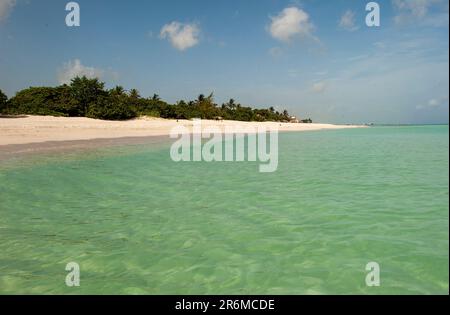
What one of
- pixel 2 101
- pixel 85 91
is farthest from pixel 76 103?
pixel 2 101

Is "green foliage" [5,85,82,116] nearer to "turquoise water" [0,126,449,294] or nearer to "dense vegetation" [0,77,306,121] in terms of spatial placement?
"dense vegetation" [0,77,306,121]

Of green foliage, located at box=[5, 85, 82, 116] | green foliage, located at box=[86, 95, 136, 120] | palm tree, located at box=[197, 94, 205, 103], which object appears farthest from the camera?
palm tree, located at box=[197, 94, 205, 103]

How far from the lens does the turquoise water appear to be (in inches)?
145

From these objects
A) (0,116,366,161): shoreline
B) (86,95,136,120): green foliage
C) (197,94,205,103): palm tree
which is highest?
(197,94,205,103): palm tree

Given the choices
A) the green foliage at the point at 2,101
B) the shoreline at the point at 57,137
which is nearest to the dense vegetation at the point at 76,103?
the green foliage at the point at 2,101

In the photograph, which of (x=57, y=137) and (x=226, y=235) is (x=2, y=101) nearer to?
(x=57, y=137)

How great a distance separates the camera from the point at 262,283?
3629 mm

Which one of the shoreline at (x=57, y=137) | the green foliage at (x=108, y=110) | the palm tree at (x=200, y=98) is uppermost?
the palm tree at (x=200, y=98)

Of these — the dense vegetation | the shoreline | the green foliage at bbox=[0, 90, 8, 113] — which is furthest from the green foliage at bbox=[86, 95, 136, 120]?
the green foliage at bbox=[0, 90, 8, 113]

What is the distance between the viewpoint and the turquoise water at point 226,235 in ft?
12.1

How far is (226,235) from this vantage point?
5.11 meters

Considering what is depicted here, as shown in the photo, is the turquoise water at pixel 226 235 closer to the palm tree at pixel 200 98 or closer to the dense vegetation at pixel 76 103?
the dense vegetation at pixel 76 103
